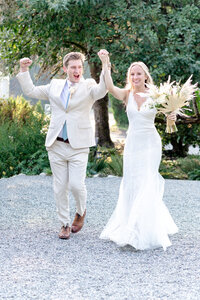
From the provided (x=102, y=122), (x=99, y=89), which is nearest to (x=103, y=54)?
(x=99, y=89)

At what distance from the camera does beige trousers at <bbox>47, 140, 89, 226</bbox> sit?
5.41 metres

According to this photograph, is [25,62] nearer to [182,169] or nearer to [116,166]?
[116,166]

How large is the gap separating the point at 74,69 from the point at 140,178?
4.43 feet

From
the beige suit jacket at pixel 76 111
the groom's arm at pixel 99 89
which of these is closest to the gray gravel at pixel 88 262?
the beige suit jacket at pixel 76 111

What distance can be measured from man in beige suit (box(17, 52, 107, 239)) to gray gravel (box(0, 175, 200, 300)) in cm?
49

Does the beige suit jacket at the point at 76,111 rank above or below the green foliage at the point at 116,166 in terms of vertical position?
above

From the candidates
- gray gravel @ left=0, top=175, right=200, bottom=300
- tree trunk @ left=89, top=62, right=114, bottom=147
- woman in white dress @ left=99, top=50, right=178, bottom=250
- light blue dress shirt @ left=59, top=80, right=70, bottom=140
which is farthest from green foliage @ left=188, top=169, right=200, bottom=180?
light blue dress shirt @ left=59, top=80, right=70, bottom=140

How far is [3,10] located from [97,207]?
6219 millimetres

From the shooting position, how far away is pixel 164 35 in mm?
10805

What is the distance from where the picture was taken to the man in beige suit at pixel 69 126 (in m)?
5.36

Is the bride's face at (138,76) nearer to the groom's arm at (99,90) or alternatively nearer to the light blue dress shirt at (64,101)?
the groom's arm at (99,90)

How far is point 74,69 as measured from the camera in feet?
17.7

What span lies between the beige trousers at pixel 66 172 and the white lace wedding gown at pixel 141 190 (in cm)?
45

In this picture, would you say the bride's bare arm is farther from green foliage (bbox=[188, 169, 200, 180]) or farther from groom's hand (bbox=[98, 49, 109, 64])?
green foliage (bbox=[188, 169, 200, 180])
